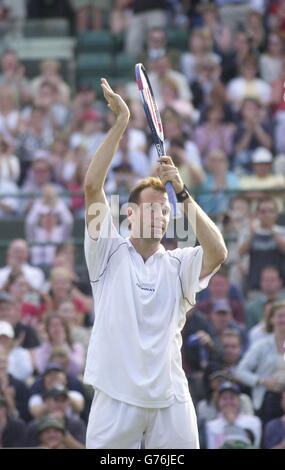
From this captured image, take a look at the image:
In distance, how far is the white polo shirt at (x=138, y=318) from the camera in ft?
26.9

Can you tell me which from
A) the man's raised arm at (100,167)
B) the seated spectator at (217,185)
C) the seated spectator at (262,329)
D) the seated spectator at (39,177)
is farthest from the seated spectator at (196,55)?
the man's raised arm at (100,167)

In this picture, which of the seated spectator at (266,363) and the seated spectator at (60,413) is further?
the seated spectator at (266,363)

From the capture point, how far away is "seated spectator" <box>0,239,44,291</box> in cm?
1446

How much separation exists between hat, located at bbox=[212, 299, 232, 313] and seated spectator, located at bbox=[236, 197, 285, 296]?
0.43 metres

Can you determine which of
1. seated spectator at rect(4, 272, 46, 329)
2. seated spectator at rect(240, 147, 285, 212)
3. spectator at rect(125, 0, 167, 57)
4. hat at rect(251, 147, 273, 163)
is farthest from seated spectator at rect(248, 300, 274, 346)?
spectator at rect(125, 0, 167, 57)

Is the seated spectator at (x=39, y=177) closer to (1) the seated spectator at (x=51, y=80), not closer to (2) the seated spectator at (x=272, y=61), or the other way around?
(1) the seated spectator at (x=51, y=80)

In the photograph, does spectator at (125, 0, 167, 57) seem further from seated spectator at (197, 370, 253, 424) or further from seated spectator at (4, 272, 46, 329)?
seated spectator at (197, 370, 253, 424)

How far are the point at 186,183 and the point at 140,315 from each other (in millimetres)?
7252

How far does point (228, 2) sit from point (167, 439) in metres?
11.9

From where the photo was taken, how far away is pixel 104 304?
27.3 ft

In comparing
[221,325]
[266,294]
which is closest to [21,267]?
[221,325]

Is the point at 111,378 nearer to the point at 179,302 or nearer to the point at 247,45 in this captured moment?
the point at 179,302

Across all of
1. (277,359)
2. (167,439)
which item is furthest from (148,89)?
(277,359)

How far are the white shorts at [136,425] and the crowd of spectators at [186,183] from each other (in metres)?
3.51
